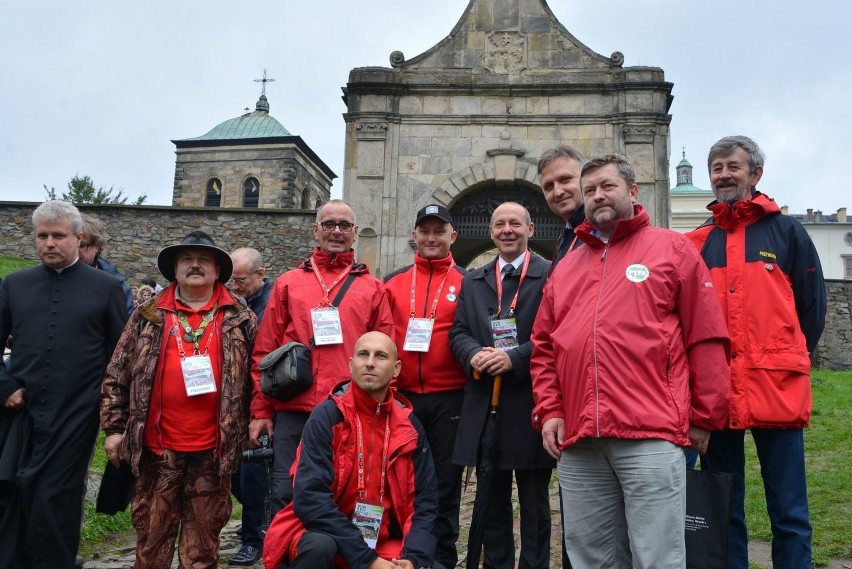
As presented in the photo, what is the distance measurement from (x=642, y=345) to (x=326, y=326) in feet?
6.17

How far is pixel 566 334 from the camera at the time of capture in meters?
2.96

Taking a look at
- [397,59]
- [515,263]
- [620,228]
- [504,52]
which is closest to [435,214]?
[515,263]

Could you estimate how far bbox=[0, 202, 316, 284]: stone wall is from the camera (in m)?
14.6

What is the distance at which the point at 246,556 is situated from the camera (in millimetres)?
4824

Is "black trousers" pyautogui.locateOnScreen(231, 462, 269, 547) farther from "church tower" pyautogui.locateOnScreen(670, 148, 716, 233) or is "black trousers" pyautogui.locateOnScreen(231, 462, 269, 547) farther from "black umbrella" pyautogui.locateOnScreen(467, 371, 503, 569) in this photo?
"church tower" pyautogui.locateOnScreen(670, 148, 716, 233)

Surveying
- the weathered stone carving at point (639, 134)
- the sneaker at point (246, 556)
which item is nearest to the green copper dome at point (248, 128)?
the weathered stone carving at point (639, 134)

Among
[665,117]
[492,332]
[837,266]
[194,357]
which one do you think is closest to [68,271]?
[194,357]

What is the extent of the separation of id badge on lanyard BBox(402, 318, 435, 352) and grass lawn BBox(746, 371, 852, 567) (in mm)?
2921

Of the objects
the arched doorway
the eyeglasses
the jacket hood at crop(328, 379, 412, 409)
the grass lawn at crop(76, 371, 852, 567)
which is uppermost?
the arched doorway

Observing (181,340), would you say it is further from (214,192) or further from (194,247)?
(214,192)

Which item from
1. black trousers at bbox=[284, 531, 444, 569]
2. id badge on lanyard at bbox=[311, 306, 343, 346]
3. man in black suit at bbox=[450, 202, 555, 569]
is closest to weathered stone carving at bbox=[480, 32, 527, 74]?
man in black suit at bbox=[450, 202, 555, 569]

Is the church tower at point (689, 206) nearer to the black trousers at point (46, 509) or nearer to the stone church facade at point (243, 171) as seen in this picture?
the stone church facade at point (243, 171)

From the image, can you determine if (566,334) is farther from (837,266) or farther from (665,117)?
(837,266)

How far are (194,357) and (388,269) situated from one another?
7303 millimetres
